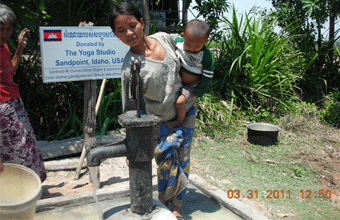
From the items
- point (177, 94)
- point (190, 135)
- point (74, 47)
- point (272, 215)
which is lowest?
point (272, 215)

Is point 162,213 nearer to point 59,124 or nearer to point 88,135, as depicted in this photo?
point 88,135

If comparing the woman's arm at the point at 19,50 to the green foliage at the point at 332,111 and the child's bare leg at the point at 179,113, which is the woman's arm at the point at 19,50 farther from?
the green foliage at the point at 332,111

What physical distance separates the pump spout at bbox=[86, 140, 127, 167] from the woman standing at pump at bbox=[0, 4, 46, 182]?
125cm

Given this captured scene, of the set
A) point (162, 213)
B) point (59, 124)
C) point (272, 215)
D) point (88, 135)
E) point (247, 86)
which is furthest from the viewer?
point (247, 86)

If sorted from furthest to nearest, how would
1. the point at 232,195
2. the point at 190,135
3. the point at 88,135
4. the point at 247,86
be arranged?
the point at 247,86 → the point at 88,135 → the point at 232,195 → the point at 190,135

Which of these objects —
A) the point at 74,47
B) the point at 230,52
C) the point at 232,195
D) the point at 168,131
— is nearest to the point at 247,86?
the point at 230,52

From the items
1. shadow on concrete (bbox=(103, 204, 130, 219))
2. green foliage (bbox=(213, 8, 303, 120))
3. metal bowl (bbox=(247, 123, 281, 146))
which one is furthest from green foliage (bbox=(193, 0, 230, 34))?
shadow on concrete (bbox=(103, 204, 130, 219))

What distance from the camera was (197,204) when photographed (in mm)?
2959

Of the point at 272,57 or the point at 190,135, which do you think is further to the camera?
the point at 272,57

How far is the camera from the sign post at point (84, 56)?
10.6 feet

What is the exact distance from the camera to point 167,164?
2.36m

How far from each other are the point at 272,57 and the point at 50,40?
4.23 meters

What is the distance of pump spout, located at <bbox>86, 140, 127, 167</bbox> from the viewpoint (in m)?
1.69

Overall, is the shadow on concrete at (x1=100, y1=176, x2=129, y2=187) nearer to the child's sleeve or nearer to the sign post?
the sign post
